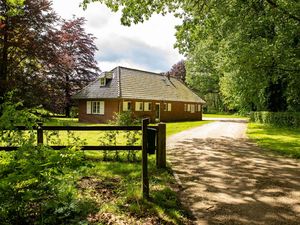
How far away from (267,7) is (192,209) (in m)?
12.6

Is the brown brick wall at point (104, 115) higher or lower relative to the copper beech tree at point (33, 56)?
lower

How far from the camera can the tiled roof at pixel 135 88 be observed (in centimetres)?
3303

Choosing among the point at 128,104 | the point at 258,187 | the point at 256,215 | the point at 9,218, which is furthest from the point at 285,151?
the point at 128,104

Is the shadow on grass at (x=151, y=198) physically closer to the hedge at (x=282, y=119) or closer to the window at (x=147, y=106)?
the hedge at (x=282, y=119)

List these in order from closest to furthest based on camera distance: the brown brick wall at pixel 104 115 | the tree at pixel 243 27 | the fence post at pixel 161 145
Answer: the fence post at pixel 161 145 < the tree at pixel 243 27 < the brown brick wall at pixel 104 115

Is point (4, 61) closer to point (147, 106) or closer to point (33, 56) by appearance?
point (33, 56)

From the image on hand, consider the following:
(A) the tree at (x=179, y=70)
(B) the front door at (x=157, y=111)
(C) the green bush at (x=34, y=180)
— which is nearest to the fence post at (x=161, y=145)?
(C) the green bush at (x=34, y=180)

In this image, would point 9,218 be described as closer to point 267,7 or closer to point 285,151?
point 285,151

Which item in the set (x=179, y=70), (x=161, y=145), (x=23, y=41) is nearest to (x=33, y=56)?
(x=23, y=41)

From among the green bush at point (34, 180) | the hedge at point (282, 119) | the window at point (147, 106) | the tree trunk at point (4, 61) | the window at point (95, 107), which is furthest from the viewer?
the window at point (147, 106)

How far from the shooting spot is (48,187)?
4.42 meters

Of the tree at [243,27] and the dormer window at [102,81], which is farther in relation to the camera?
the dormer window at [102,81]

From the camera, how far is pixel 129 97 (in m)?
32.5

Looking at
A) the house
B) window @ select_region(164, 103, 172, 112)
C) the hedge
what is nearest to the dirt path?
the hedge
